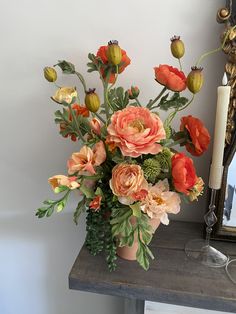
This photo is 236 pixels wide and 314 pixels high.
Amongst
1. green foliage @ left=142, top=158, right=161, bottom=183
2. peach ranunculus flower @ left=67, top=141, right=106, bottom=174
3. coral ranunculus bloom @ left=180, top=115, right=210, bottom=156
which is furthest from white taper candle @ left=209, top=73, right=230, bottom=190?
peach ranunculus flower @ left=67, top=141, right=106, bottom=174

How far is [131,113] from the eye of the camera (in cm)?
54

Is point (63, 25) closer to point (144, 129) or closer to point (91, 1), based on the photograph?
point (91, 1)

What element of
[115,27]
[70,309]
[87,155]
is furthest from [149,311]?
[115,27]

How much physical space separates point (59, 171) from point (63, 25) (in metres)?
0.40

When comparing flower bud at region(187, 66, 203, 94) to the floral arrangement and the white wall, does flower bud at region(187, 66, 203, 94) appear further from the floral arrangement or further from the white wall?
the white wall

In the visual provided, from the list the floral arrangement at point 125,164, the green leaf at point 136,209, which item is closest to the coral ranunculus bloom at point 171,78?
the floral arrangement at point 125,164

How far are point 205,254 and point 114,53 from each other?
49 centimetres

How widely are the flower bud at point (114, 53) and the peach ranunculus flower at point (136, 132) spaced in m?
0.11

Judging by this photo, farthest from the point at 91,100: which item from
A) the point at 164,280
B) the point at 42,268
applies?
the point at 42,268

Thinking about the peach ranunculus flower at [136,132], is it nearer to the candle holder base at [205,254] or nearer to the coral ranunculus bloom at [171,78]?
the coral ranunculus bloom at [171,78]

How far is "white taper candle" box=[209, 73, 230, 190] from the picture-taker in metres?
0.59

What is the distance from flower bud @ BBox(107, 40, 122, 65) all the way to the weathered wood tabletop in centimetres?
43

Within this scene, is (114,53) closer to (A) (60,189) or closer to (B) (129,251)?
(A) (60,189)

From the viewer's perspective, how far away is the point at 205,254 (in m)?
0.70
